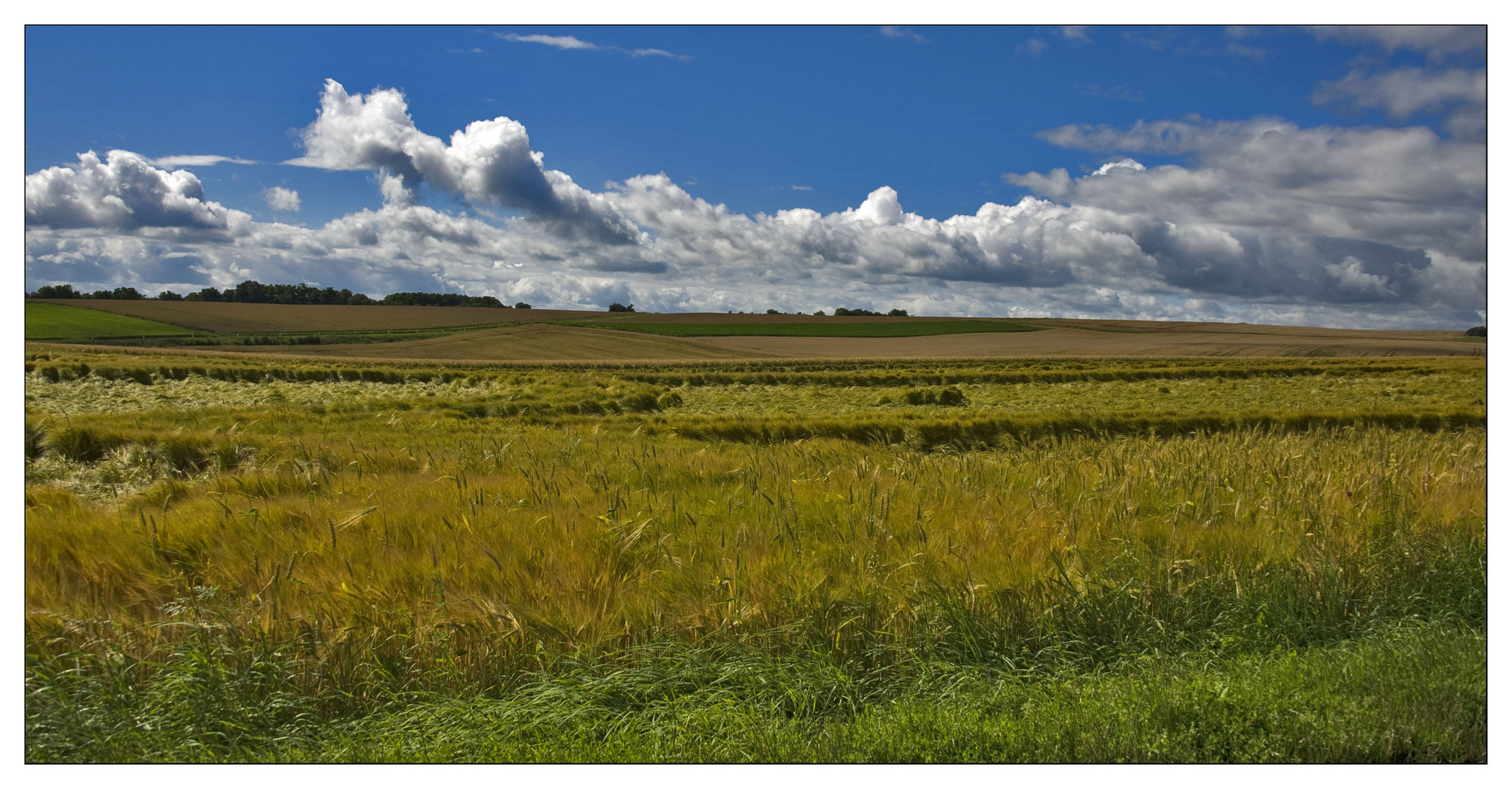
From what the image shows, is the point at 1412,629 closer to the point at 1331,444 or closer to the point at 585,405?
the point at 1331,444

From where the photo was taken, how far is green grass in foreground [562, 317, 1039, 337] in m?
109

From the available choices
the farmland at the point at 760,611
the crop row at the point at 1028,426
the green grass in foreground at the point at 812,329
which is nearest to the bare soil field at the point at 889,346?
the green grass in foreground at the point at 812,329

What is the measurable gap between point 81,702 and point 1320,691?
572cm

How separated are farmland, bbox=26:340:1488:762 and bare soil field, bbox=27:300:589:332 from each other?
92.6 m

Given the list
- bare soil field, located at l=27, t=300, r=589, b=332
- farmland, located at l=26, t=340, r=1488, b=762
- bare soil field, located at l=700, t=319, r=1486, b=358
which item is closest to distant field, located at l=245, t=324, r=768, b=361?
bare soil field, located at l=700, t=319, r=1486, b=358

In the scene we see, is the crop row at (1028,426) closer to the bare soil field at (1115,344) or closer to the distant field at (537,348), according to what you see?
the distant field at (537,348)

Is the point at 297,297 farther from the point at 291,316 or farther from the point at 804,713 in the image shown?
the point at 804,713

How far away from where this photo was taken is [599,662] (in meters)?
3.58

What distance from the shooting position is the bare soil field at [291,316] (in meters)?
80.6

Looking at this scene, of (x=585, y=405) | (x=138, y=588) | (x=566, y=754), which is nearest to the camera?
(x=566, y=754)

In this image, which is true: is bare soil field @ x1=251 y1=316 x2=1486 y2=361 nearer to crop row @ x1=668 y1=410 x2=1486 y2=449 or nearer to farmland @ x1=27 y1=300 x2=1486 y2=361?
farmland @ x1=27 y1=300 x2=1486 y2=361

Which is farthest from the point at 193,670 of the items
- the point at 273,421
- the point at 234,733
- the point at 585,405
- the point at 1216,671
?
the point at 585,405

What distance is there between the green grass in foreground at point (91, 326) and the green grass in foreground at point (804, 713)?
7063 centimetres

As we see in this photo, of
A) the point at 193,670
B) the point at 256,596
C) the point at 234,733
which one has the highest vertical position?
the point at 256,596
